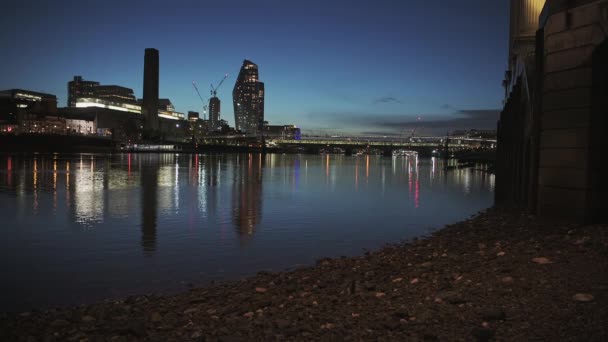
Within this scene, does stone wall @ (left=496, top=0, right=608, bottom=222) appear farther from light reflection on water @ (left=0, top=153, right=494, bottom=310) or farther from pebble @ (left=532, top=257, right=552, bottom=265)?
light reflection on water @ (left=0, top=153, right=494, bottom=310)

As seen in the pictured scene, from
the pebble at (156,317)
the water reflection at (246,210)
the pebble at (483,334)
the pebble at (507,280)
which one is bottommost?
the water reflection at (246,210)

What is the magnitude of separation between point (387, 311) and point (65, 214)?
1841 centimetres

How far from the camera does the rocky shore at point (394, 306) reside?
21.1ft

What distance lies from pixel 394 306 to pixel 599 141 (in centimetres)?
786

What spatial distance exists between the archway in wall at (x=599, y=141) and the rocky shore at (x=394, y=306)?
4.02 feet

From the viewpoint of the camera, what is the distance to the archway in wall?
11984 millimetres

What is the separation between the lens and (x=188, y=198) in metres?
29.3

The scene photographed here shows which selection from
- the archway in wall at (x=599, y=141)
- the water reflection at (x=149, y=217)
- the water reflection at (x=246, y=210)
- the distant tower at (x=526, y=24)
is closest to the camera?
the archway in wall at (x=599, y=141)

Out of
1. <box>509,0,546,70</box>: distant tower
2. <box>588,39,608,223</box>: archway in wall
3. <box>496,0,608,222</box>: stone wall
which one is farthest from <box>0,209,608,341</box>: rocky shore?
<box>509,0,546,70</box>: distant tower

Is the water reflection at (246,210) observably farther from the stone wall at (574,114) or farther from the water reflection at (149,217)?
the stone wall at (574,114)

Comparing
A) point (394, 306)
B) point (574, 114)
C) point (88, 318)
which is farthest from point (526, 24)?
point (88, 318)

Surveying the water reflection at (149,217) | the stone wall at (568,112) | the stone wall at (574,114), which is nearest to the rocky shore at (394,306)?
the stone wall at (574,114)

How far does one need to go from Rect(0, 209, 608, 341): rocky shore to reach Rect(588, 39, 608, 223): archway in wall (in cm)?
123

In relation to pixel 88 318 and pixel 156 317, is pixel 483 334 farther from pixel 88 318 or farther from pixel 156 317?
pixel 88 318
